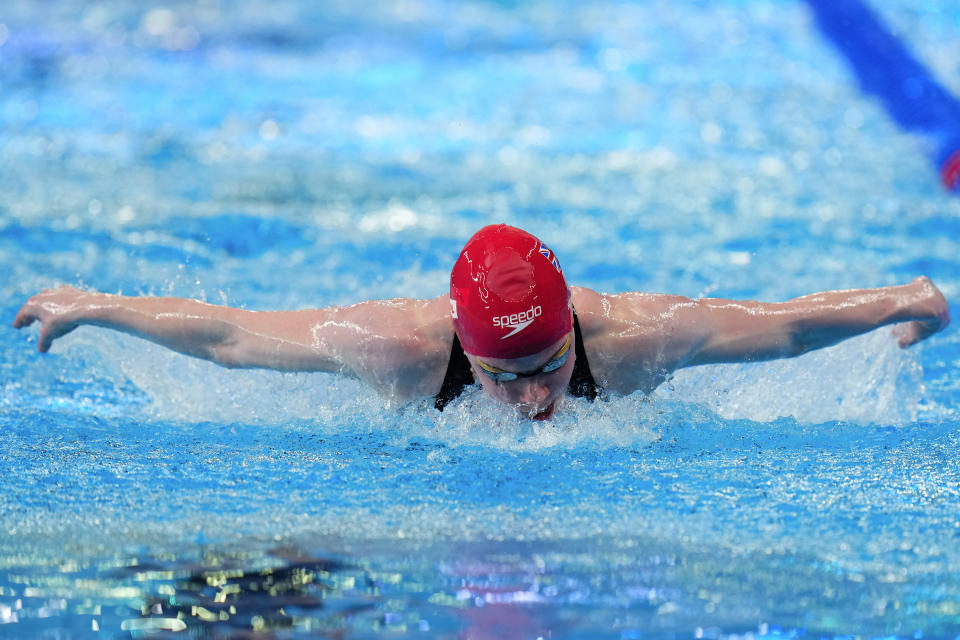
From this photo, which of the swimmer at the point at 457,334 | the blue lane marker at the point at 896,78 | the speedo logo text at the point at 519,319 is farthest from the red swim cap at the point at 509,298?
the blue lane marker at the point at 896,78

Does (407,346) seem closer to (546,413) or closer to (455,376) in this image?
(455,376)

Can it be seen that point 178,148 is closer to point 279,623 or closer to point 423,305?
point 423,305

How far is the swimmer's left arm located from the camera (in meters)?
3.12

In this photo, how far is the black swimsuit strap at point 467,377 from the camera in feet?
10.0

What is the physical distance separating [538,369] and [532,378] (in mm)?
37

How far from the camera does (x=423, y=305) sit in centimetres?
313

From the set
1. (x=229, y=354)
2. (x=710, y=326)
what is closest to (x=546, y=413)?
(x=710, y=326)

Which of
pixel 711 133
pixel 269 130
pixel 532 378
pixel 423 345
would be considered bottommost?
pixel 532 378

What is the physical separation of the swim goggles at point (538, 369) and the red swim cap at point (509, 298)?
5 cm

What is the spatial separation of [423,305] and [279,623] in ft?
3.69

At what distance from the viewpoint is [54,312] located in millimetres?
3191

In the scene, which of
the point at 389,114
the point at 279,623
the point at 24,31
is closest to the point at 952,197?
the point at 389,114

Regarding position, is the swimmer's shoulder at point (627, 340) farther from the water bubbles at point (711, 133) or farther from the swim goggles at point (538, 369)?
the water bubbles at point (711, 133)

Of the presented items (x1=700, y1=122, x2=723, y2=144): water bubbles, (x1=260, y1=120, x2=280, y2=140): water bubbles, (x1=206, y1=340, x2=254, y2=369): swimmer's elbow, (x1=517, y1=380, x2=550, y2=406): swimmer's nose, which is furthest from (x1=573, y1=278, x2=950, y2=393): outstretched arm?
(x1=260, y1=120, x2=280, y2=140): water bubbles
